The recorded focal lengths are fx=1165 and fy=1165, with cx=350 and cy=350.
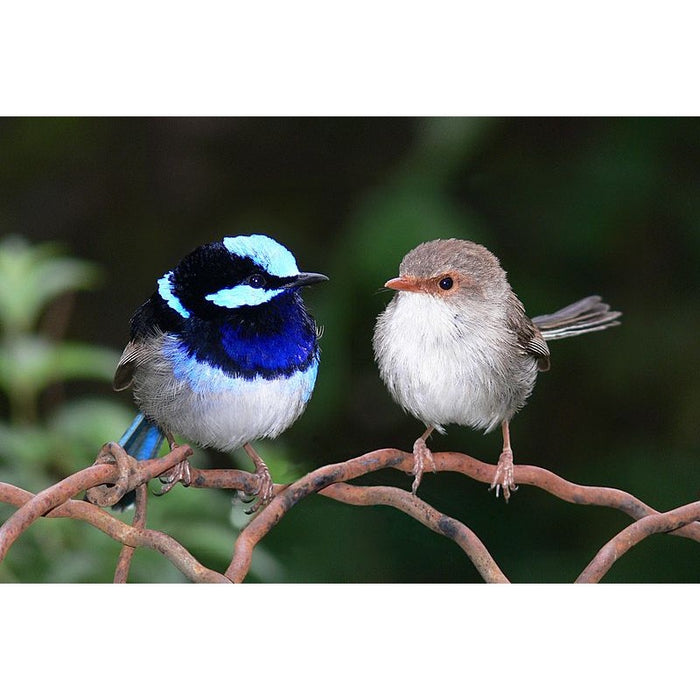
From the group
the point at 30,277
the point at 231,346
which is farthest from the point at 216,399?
the point at 30,277

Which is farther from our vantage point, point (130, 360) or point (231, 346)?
point (130, 360)

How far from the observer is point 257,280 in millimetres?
1691

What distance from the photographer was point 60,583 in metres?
1.90

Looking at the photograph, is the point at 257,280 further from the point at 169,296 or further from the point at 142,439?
the point at 142,439

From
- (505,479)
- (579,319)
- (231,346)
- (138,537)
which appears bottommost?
(138,537)

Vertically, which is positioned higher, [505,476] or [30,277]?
[30,277]

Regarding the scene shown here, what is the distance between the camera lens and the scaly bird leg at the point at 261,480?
173cm

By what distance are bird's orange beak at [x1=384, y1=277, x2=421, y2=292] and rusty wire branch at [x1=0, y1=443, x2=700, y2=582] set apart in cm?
24

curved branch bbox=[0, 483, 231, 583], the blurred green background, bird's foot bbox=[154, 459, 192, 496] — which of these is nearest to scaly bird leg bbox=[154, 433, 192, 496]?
bird's foot bbox=[154, 459, 192, 496]

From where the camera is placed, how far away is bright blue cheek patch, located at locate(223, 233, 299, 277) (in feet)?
5.50

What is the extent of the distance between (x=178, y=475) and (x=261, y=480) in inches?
4.8

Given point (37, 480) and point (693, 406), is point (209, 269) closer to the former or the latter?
point (37, 480)

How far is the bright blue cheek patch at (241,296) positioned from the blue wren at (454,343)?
18cm

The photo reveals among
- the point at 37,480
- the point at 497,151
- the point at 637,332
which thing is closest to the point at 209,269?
the point at 37,480
